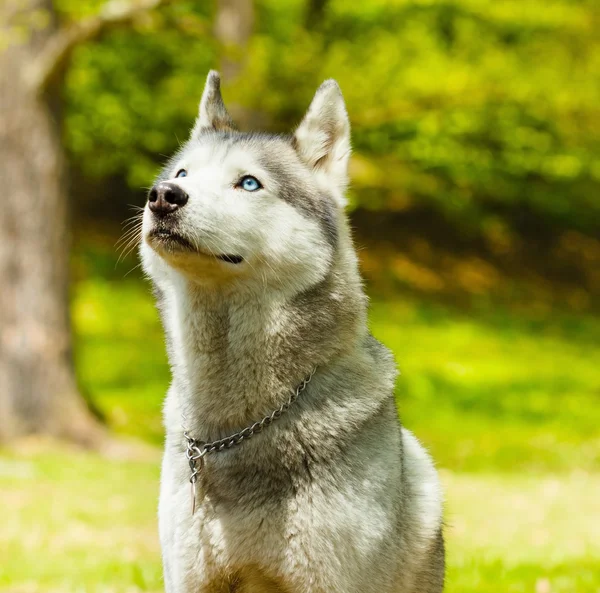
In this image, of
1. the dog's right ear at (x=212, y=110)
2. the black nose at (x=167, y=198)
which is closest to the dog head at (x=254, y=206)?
the black nose at (x=167, y=198)

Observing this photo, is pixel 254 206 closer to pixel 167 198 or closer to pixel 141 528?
pixel 167 198

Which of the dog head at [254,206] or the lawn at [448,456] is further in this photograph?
the lawn at [448,456]

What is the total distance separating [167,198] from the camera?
3.32 meters

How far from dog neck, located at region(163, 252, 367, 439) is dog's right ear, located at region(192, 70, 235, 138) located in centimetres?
85

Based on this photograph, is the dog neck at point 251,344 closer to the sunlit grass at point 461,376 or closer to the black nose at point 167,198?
the black nose at point 167,198

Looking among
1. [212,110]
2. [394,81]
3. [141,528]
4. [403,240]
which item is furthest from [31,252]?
[403,240]

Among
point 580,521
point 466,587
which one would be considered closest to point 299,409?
point 466,587

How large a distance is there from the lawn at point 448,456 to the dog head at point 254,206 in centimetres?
194

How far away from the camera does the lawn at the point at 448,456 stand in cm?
607

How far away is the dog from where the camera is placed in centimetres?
330

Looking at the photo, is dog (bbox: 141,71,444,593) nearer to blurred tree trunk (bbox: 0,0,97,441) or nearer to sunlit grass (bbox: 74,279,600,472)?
blurred tree trunk (bbox: 0,0,97,441)

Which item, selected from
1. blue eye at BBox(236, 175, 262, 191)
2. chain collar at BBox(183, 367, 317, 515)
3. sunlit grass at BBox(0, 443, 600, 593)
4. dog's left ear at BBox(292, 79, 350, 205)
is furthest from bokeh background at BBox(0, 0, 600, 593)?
chain collar at BBox(183, 367, 317, 515)

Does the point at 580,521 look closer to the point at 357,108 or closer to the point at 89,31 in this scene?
the point at 89,31

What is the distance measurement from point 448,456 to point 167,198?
8531 mm
